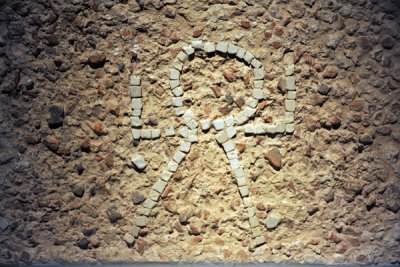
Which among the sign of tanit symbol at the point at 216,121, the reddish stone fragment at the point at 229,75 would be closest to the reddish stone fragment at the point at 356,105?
the sign of tanit symbol at the point at 216,121

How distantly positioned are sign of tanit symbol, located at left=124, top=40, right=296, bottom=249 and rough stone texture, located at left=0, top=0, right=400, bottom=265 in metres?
0.02

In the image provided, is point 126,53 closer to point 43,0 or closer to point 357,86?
point 43,0

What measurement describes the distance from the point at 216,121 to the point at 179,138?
0.75 ft

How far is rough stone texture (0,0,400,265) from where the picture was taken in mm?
2338

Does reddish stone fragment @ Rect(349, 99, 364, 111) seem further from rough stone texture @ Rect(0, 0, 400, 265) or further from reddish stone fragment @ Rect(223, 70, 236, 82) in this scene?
reddish stone fragment @ Rect(223, 70, 236, 82)

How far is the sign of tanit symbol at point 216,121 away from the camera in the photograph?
2.33 metres

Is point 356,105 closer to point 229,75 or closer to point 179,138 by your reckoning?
point 229,75

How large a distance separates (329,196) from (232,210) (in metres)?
0.55

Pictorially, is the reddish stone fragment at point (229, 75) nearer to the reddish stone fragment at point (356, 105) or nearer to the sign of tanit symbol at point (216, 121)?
the sign of tanit symbol at point (216, 121)

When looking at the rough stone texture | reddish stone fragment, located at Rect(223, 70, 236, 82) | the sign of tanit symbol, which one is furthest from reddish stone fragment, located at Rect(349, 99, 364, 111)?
reddish stone fragment, located at Rect(223, 70, 236, 82)

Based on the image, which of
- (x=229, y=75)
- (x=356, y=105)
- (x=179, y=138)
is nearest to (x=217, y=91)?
(x=229, y=75)

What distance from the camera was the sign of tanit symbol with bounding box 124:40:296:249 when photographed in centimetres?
233

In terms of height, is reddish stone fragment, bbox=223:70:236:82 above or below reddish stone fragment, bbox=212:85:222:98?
above

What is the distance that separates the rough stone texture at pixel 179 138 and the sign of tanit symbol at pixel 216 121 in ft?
0.08
